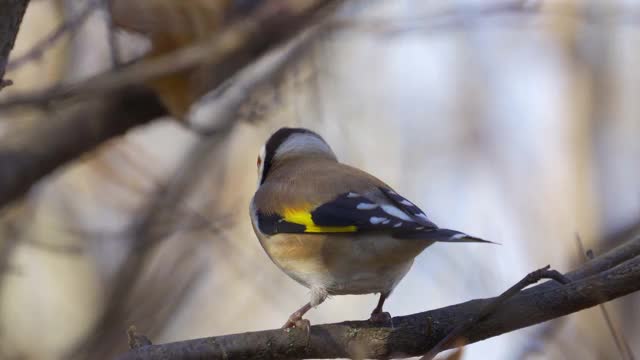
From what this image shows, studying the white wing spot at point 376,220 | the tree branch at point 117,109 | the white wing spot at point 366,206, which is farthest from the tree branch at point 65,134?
the white wing spot at point 376,220

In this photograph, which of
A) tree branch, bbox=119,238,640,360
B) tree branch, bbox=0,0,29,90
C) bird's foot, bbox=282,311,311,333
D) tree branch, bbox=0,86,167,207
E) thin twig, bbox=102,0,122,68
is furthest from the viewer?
tree branch, bbox=0,86,167,207

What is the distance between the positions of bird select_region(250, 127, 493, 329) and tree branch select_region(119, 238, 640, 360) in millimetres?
125

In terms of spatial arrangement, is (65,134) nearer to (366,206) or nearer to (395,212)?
(366,206)

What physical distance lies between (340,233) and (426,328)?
0.57 meters

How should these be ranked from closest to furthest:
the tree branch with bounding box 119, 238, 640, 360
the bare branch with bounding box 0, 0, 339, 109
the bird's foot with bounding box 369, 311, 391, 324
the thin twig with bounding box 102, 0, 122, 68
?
the tree branch with bounding box 119, 238, 640, 360
the bird's foot with bounding box 369, 311, 391, 324
the bare branch with bounding box 0, 0, 339, 109
the thin twig with bounding box 102, 0, 122, 68

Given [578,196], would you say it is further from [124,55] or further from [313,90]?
[124,55]

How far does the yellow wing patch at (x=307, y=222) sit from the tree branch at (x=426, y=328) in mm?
401

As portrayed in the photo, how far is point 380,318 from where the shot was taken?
339 centimetres

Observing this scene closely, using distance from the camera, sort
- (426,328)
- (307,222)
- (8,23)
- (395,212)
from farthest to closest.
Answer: (307,222)
(395,212)
(426,328)
(8,23)

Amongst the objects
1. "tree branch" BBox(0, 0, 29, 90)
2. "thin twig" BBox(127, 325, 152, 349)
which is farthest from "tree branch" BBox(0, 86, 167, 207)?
"tree branch" BBox(0, 0, 29, 90)

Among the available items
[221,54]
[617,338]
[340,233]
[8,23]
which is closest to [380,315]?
[340,233]

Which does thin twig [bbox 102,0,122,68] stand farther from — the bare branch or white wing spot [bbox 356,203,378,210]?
white wing spot [bbox 356,203,378,210]

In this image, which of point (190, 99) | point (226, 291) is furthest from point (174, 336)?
point (190, 99)

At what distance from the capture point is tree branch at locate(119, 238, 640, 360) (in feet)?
9.26
